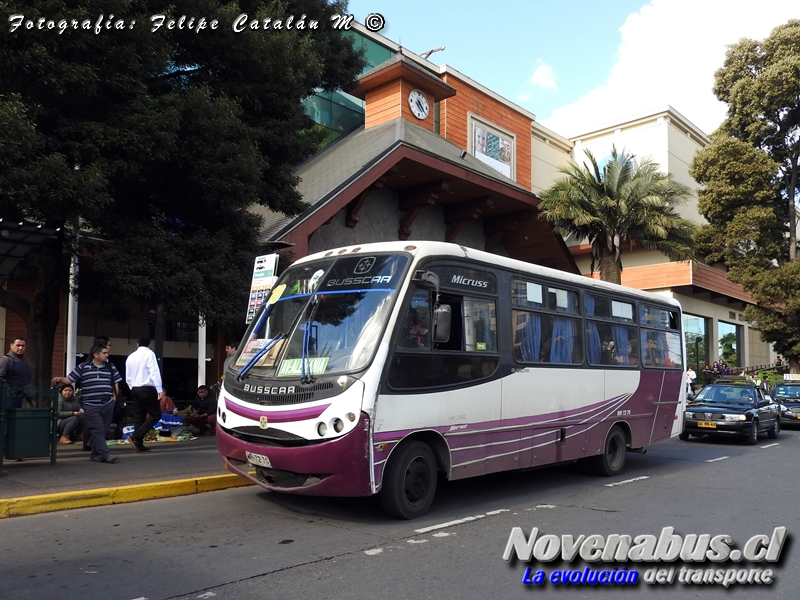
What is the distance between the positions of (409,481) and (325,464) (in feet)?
3.40

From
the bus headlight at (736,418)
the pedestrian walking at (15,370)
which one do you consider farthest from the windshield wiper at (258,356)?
the bus headlight at (736,418)

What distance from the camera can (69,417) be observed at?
451 inches

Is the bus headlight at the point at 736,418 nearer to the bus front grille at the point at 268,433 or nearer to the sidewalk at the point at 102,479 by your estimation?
the sidewalk at the point at 102,479

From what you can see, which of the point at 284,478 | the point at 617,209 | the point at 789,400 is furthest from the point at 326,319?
the point at 789,400

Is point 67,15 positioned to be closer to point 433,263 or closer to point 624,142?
point 433,263

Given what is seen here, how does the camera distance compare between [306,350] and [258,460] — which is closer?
[258,460]

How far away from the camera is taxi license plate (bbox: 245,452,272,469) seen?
6.99 metres

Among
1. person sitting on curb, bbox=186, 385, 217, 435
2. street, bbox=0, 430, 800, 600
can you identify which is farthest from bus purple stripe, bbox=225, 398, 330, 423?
person sitting on curb, bbox=186, 385, 217, 435

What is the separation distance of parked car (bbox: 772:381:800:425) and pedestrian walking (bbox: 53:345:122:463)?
1930 centimetres

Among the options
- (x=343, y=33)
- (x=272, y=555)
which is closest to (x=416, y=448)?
(x=272, y=555)

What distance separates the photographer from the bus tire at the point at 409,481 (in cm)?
695

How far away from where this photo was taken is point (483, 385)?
8.12 metres

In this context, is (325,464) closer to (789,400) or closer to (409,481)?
(409,481)

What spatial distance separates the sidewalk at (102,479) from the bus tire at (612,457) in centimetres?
526
